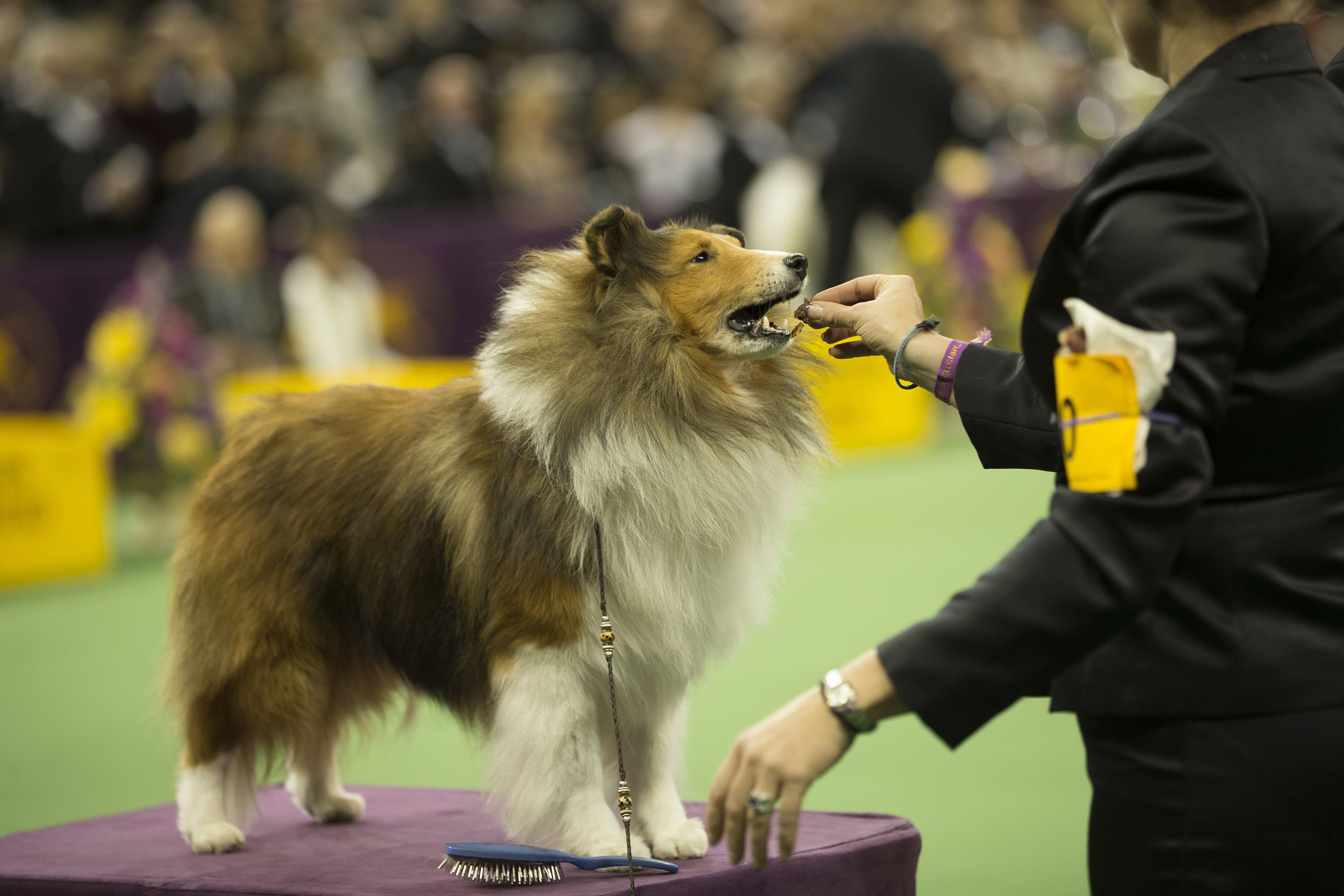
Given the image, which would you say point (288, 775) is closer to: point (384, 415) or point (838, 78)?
point (384, 415)

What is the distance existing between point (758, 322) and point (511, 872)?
1269 mm

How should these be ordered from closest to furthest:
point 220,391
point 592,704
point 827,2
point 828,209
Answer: point 592,704 → point 220,391 → point 828,209 → point 827,2

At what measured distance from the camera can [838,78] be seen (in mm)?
12266

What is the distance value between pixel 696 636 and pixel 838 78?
9.97 m

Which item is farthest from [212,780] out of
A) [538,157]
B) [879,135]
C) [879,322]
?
[538,157]

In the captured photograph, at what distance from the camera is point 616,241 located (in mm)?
3100

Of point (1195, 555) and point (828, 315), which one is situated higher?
point (828, 315)

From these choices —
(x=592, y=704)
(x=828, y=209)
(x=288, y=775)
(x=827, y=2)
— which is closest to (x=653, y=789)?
(x=592, y=704)

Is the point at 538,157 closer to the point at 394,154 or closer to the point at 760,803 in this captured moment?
the point at 394,154

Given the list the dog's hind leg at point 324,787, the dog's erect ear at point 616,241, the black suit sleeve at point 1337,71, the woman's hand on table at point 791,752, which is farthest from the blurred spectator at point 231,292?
the woman's hand on table at point 791,752

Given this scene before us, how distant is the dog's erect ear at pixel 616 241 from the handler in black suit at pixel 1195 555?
1451 millimetres

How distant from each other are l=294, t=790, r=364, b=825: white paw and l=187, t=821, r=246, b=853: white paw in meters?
0.33

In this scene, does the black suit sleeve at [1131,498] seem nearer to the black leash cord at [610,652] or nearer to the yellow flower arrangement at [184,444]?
the black leash cord at [610,652]

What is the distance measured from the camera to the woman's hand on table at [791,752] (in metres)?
1.54
